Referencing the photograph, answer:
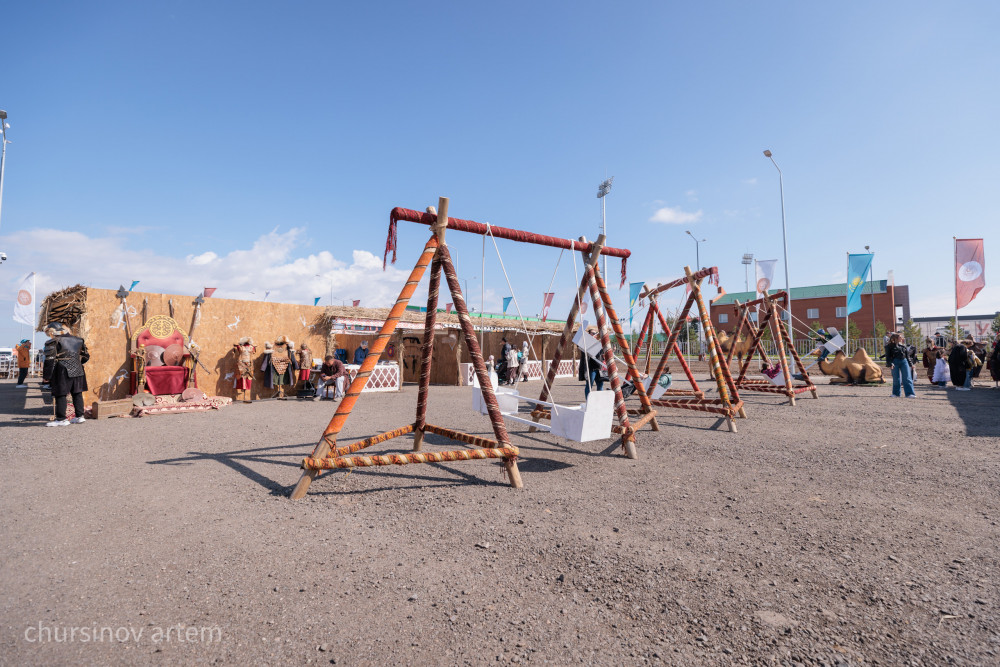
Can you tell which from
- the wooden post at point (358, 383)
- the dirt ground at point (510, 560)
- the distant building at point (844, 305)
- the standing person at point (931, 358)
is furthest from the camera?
the distant building at point (844, 305)

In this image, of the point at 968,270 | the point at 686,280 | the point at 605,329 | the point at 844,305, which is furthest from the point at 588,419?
the point at 844,305

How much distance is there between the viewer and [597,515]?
140 inches

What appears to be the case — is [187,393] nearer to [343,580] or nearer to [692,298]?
[343,580]

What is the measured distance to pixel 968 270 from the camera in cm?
Result: 1608

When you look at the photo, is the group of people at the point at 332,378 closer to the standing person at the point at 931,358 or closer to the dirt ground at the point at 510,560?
the dirt ground at the point at 510,560

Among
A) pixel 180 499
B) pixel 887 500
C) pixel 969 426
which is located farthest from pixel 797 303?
pixel 180 499

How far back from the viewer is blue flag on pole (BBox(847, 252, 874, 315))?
751 inches

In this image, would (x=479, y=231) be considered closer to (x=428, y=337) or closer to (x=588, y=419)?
(x=428, y=337)

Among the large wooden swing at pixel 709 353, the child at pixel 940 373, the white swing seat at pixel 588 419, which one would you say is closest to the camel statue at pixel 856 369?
the child at pixel 940 373

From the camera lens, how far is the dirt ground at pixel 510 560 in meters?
2.02

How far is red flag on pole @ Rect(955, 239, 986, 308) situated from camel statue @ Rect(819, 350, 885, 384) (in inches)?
170

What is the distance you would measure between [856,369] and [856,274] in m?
6.17

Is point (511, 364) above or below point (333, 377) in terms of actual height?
above

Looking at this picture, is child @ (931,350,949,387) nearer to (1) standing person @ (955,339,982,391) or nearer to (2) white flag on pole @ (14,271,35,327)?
(1) standing person @ (955,339,982,391)
